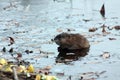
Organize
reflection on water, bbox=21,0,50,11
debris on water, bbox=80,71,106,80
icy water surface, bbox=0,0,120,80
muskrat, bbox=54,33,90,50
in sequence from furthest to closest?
reflection on water, bbox=21,0,50,11, muskrat, bbox=54,33,90,50, icy water surface, bbox=0,0,120,80, debris on water, bbox=80,71,106,80

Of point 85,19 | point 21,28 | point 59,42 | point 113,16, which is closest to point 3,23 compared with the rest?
point 21,28

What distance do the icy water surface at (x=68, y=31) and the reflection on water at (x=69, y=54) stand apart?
0.15 m

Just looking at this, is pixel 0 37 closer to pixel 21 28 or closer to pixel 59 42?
pixel 21 28

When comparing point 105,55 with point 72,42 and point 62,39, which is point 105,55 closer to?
point 72,42

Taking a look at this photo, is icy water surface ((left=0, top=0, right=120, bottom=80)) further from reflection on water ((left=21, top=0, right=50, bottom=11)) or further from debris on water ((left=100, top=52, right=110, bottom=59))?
reflection on water ((left=21, top=0, right=50, bottom=11))

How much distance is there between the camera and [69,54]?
11516mm

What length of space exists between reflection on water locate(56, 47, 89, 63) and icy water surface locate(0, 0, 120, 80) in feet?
0.49

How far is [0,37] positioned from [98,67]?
5.74 m

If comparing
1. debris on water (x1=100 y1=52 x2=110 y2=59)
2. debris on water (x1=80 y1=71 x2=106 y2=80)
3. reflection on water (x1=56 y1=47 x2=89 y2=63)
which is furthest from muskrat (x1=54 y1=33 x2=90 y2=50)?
debris on water (x1=80 y1=71 x2=106 y2=80)

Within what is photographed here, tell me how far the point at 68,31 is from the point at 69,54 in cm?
377

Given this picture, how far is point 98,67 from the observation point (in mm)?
9758

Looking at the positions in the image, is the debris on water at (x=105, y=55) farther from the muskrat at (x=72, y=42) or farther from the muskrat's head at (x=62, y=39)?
the muskrat's head at (x=62, y=39)

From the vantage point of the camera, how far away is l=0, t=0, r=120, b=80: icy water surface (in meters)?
9.67

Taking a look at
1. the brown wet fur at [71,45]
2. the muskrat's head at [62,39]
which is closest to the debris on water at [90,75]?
the brown wet fur at [71,45]
